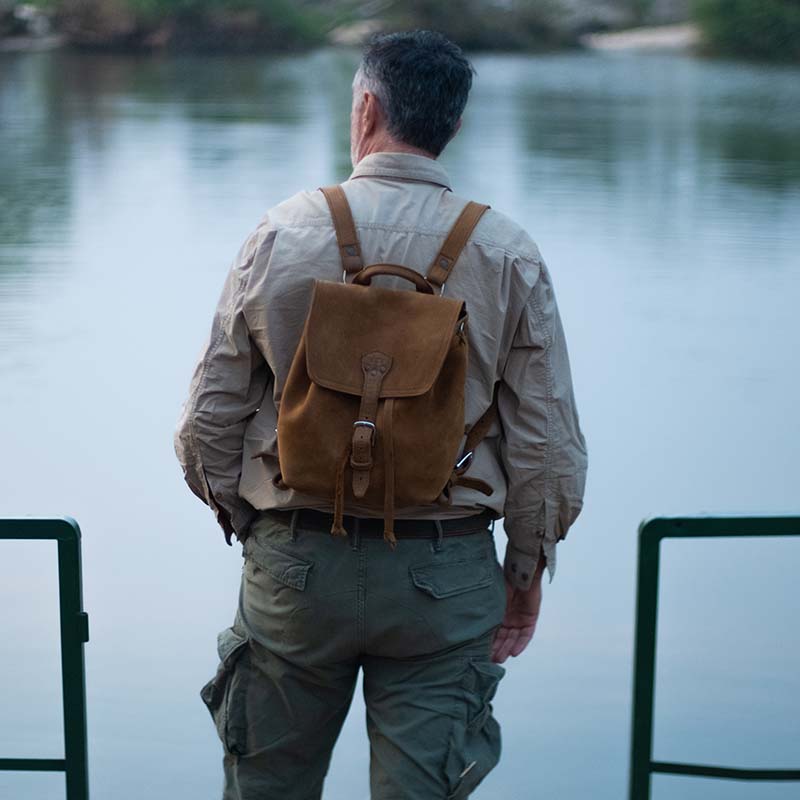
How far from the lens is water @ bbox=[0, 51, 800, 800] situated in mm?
3664

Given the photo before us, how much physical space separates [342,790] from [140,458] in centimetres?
272

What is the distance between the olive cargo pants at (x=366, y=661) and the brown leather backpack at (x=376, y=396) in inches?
4.7

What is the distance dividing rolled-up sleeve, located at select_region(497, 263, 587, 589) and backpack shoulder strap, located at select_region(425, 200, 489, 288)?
142mm

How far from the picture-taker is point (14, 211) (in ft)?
34.8

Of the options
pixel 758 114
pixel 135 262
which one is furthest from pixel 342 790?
pixel 758 114

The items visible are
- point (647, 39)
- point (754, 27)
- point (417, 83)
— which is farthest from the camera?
point (647, 39)

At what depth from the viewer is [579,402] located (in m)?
6.73

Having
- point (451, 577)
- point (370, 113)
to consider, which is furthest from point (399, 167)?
point (451, 577)

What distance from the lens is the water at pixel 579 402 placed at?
3.66 m

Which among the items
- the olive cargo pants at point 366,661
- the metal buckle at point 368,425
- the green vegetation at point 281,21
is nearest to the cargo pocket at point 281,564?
the olive cargo pants at point 366,661

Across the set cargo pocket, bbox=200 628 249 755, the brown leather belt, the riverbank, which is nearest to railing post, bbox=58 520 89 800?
cargo pocket, bbox=200 628 249 755

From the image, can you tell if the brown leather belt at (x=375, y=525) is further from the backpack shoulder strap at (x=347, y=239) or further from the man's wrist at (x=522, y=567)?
the backpack shoulder strap at (x=347, y=239)

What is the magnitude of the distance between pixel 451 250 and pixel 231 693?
794 millimetres

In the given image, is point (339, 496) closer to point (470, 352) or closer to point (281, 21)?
point (470, 352)
